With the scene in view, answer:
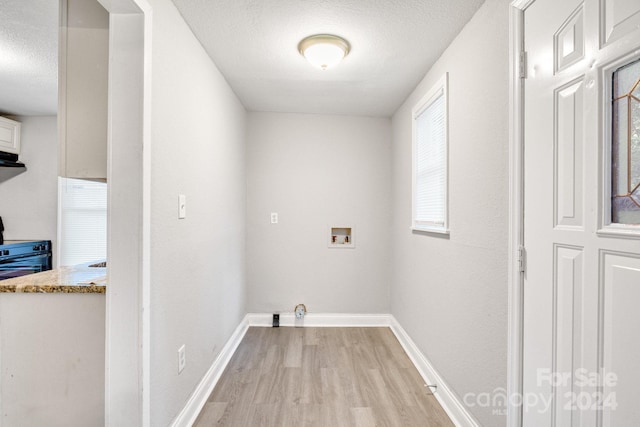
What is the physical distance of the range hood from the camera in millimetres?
3319

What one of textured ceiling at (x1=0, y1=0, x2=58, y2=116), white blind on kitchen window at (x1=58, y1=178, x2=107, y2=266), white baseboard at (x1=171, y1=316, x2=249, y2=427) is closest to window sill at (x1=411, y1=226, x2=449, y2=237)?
white baseboard at (x1=171, y1=316, x2=249, y2=427)

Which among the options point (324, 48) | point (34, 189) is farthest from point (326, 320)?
point (34, 189)

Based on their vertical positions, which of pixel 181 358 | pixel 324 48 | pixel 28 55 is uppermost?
pixel 28 55

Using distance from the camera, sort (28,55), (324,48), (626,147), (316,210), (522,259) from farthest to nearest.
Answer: (316,210) < (28,55) < (324,48) < (522,259) < (626,147)

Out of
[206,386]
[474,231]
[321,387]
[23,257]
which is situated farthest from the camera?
[23,257]

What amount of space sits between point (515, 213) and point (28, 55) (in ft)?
11.2

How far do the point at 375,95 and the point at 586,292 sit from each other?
2.31 m

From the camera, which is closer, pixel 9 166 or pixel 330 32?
pixel 330 32

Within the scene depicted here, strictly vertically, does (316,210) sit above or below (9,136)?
below

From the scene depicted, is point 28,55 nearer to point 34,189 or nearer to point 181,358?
point 34,189

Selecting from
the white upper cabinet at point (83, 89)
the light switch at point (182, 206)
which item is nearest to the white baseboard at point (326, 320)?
the light switch at point (182, 206)

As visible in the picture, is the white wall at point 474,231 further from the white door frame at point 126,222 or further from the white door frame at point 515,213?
the white door frame at point 126,222

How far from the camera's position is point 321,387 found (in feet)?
6.98

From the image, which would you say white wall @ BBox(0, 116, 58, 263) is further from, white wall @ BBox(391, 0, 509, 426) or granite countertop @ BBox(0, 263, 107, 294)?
white wall @ BBox(391, 0, 509, 426)
